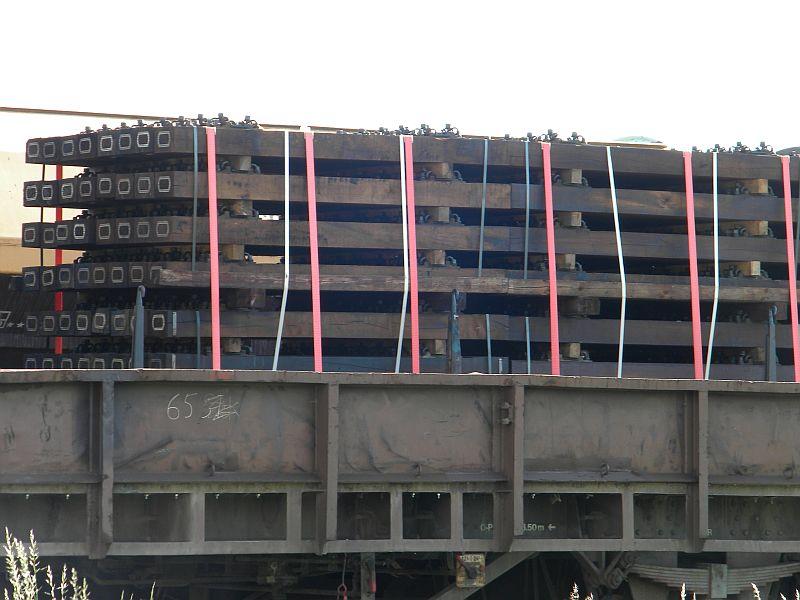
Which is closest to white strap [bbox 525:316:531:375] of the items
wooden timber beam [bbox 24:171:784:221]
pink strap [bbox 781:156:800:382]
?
wooden timber beam [bbox 24:171:784:221]

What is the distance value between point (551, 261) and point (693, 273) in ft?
3.64

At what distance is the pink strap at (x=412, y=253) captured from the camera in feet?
25.6

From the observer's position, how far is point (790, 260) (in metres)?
8.72

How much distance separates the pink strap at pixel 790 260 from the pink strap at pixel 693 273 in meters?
0.72

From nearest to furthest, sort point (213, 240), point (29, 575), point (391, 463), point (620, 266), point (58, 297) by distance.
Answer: point (29, 575) < point (391, 463) < point (213, 240) < point (620, 266) < point (58, 297)

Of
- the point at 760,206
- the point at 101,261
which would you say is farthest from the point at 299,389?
the point at 760,206

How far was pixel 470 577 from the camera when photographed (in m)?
5.54

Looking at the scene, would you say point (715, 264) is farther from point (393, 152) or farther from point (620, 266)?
point (393, 152)

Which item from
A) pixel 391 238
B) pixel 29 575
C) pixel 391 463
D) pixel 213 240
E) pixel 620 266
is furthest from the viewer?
pixel 620 266

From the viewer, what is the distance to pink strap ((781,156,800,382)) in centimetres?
857

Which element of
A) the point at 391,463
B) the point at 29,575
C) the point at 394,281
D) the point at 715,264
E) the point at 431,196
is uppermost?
the point at 431,196

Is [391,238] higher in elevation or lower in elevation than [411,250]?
higher

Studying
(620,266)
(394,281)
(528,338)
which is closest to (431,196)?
(394,281)

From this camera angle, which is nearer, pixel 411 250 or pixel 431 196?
pixel 411 250
